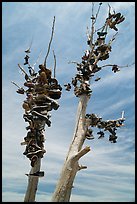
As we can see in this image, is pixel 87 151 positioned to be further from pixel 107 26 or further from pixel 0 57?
pixel 107 26

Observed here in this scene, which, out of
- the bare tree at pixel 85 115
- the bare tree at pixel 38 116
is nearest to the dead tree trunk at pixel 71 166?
the bare tree at pixel 85 115

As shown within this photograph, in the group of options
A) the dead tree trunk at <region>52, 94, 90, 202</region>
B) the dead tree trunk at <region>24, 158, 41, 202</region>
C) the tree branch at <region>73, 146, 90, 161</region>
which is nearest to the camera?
the dead tree trunk at <region>24, 158, 41, 202</region>

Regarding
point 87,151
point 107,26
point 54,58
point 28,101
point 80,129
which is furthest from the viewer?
point 107,26

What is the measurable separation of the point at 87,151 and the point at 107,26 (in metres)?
3.52

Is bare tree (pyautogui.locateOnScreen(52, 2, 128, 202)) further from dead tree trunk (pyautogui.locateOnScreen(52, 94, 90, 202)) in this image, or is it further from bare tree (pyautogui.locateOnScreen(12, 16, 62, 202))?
bare tree (pyautogui.locateOnScreen(12, 16, 62, 202))

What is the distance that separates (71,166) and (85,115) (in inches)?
46.3

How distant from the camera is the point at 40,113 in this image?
184 centimetres

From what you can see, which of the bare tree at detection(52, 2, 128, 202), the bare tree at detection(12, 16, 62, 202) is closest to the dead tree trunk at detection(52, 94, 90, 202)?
the bare tree at detection(52, 2, 128, 202)

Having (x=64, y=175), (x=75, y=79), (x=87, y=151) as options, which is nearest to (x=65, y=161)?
(x=64, y=175)

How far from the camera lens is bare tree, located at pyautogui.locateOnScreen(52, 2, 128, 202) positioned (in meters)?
4.34

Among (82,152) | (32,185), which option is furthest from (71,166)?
(32,185)

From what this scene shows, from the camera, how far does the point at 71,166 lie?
4.41 m

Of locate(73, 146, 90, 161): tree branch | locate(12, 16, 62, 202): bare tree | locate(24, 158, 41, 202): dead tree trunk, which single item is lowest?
locate(24, 158, 41, 202): dead tree trunk

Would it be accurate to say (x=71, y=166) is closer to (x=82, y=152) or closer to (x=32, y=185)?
(x=82, y=152)
